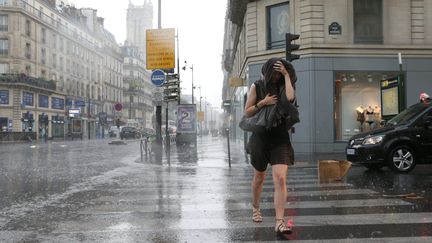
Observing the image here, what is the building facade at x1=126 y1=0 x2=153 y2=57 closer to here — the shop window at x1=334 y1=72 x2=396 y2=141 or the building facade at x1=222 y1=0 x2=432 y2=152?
the building facade at x1=222 y1=0 x2=432 y2=152

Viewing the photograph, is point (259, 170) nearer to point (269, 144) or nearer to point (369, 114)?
point (269, 144)

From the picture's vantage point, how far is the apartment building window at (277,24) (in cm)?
2048

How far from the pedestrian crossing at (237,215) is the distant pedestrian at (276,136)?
0.46 meters

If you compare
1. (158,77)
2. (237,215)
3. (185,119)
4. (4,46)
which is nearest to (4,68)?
(4,46)

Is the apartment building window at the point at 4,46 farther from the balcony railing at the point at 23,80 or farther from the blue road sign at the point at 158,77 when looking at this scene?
the blue road sign at the point at 158,77

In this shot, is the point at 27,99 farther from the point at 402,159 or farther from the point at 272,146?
the point at 272,146

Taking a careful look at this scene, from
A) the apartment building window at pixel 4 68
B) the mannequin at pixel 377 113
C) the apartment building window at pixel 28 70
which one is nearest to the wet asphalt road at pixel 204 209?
the mannequin at pixel 377 113

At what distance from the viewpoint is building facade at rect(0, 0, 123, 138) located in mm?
53812

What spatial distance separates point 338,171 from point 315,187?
116 centimetres

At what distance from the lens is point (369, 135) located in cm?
1084

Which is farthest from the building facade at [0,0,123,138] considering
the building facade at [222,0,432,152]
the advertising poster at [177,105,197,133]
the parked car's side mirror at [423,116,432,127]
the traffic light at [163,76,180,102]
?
the parked car's side mirror at [423,116,432,127]

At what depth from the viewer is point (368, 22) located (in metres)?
19.6

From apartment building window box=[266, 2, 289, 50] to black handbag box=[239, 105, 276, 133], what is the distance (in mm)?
15929

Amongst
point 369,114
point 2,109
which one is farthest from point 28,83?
Result: point 369,114
